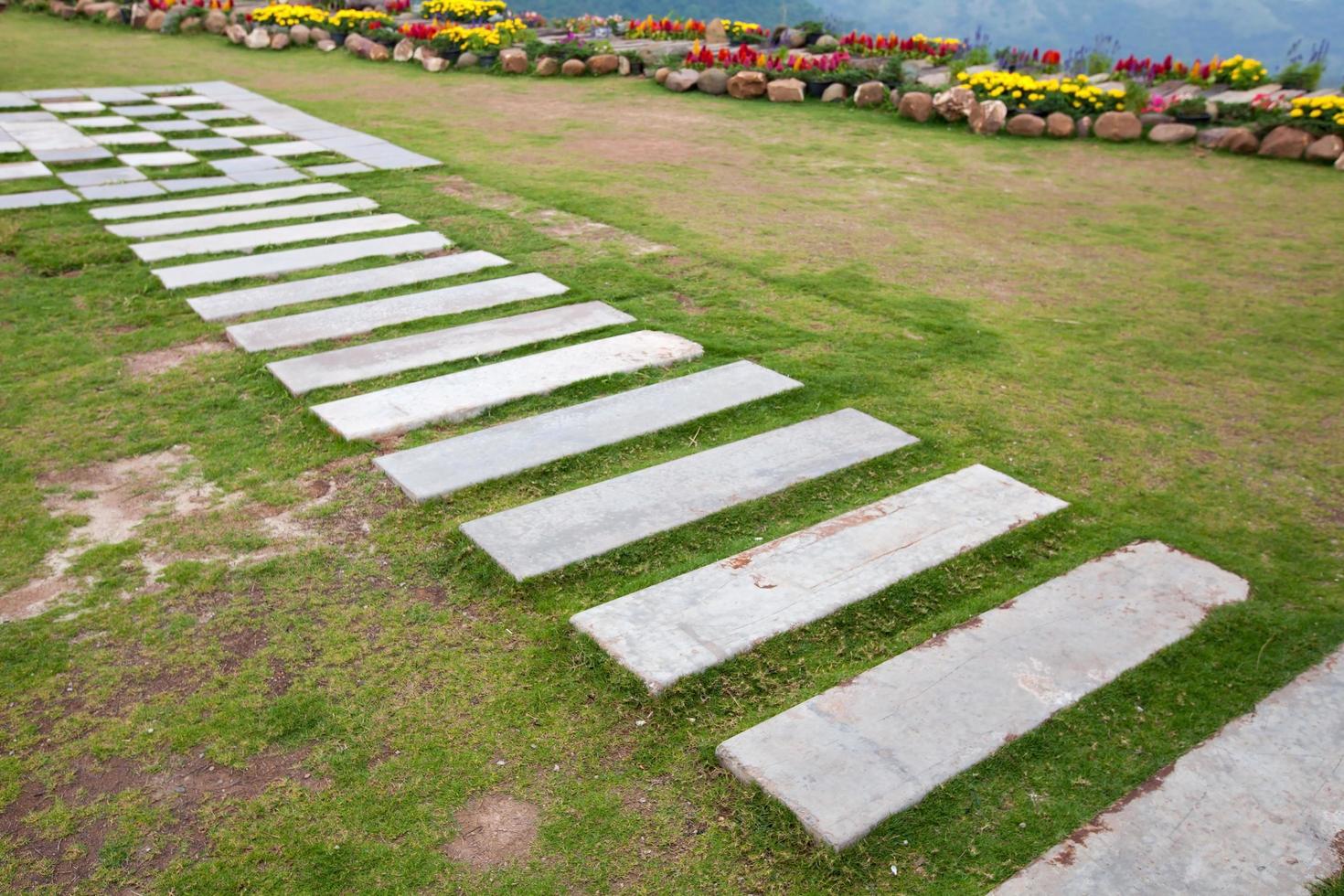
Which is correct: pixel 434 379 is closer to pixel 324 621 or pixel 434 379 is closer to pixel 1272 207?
pixel 324 621

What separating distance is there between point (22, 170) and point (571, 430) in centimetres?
543

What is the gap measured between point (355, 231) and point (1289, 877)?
17.0 ft

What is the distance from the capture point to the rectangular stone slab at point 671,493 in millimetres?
2795

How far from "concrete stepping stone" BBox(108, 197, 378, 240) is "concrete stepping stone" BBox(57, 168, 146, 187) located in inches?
43.2

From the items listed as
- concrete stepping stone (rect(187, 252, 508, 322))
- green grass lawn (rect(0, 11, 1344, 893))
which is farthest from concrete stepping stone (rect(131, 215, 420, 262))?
concrete stepping stone (rect(187, 252, 508, 322))

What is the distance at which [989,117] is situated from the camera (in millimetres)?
8836

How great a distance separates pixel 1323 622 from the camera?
259 centimetres

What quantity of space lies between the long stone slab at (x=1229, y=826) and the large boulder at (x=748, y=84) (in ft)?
30.1

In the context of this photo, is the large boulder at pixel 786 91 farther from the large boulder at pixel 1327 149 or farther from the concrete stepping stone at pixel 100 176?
the concrete stepping stone at pixel 100 176

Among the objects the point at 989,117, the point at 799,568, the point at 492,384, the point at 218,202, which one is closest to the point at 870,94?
the point at 989,117

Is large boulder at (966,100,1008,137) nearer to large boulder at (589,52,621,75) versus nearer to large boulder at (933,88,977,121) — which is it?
large boulder at (933,88,977,121)

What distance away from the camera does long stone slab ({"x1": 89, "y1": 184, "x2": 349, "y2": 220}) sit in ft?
19.0

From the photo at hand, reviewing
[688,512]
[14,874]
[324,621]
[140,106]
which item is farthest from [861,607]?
[140,106]

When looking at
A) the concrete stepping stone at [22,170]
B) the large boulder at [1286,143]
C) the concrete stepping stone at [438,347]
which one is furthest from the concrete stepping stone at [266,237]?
the large boulder at [1286,143]
